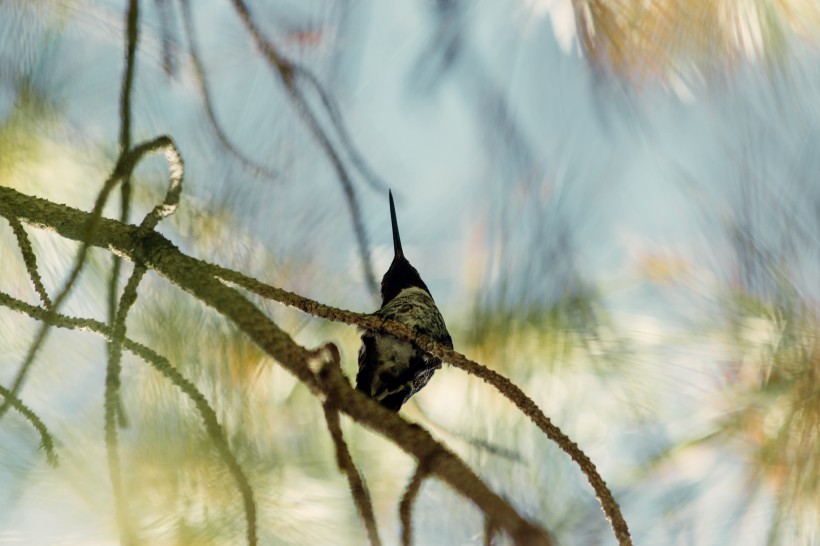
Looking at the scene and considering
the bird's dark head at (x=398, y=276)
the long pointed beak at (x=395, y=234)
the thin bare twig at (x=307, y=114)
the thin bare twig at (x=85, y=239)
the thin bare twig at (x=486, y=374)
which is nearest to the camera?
the thin bare twig at (x=486, y=374)

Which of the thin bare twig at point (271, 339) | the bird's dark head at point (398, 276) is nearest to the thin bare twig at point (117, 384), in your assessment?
the thin bare twig at point (271, 339)

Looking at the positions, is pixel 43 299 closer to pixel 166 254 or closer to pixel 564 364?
pixel 166 254

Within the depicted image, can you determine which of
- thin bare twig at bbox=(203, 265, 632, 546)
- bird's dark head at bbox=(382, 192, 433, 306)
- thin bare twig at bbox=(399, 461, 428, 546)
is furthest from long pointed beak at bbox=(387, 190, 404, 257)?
thin bare twig at bbox=(399, 461, 428, 546)

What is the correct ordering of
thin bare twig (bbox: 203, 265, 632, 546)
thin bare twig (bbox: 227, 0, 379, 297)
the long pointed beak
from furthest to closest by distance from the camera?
the long pointed beak
thin bare twig (bbox: 227, 0, 379, 297)
thin bare twig (bbox: 203, 265, 632, 546)

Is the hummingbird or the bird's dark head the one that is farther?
the bird's dark head

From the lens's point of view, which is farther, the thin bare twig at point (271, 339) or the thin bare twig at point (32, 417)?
the thin bare twig at point (32, 417)

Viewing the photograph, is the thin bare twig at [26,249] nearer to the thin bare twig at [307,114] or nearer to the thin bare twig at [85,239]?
the thin bare twig at [85,239]

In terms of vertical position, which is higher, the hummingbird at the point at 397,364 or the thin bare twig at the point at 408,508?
the hummingbird at the point at 397,364

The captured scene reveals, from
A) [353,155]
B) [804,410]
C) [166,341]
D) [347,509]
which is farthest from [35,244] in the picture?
[804,410]

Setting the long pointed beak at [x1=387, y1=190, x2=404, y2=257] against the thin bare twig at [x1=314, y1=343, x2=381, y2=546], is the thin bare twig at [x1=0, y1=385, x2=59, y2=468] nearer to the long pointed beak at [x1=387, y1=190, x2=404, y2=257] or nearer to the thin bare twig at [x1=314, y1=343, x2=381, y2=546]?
the thin bare twig at [x1=314, y1=343, x2=381, y2=546]
